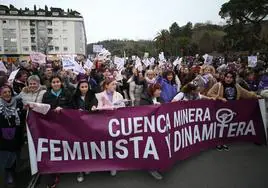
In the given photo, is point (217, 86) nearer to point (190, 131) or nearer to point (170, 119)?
point (190, 131)

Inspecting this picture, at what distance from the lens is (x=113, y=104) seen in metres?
5.42

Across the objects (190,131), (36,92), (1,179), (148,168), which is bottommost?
(1,179)

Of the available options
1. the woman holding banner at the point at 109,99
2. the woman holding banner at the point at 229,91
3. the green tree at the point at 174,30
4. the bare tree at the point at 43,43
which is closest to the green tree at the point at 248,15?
the woman holding banner at the point at 229,91

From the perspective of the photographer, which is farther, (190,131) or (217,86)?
(217,86)

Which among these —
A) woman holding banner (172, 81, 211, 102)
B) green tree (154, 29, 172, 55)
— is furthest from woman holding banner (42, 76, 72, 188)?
green tree (154, 29, 172, 55)

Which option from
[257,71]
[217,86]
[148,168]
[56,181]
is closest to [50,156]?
[56,181]

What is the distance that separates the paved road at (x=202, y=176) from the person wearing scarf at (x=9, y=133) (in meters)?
0.64

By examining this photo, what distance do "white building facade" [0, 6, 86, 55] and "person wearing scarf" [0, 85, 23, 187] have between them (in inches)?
3246

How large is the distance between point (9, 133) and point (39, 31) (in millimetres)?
90246

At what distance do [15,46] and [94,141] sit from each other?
89.1 meters

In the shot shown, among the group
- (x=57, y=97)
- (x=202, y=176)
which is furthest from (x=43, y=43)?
(x=202, y=176)

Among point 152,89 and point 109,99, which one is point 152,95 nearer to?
point 152,89

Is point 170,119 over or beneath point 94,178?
over

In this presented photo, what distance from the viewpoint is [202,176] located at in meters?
5.19
